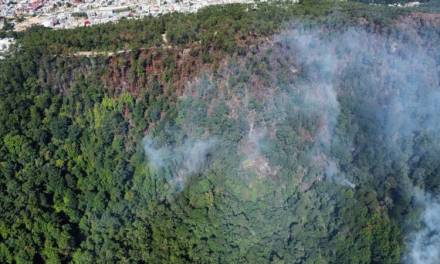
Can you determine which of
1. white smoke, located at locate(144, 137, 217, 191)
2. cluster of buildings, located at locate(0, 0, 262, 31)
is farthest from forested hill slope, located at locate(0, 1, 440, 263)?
cluster of buildings, located at locate(0, 0, 262, 31)

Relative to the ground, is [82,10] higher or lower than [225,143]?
higher

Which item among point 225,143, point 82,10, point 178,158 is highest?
point 82,10

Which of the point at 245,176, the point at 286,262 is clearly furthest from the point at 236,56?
the point at 286,262

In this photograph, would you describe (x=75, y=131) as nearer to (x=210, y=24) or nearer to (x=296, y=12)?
(x=210, y=24)

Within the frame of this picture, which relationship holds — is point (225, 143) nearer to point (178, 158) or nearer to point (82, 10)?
point (178, 158)

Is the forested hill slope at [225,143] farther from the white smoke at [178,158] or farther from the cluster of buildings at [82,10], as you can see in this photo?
the cluster of buildings at [82,10]

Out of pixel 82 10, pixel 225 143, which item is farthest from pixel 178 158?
pixel 82 10

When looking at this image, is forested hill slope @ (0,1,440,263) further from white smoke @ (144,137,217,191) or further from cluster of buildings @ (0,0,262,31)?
cluster of buildings @ (0,0,262,31)
